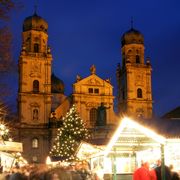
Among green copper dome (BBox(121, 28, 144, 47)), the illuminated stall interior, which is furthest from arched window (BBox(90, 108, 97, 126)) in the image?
the illuminated stall interior

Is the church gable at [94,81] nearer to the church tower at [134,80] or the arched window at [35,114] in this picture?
the church tower at [134,80]

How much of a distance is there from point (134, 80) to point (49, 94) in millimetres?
13445

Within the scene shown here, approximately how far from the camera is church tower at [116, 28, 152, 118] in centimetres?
7181

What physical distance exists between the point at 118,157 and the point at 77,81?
48.8m

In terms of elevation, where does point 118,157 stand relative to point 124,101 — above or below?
below

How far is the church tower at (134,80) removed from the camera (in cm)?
7181

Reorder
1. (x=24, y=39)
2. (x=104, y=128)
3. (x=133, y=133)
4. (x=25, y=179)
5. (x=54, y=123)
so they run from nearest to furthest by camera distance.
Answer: (x=25, y=179) → (x=133, y=133) → (x=104, y=128) → (x=54, y=123) → (x=24, y=39)

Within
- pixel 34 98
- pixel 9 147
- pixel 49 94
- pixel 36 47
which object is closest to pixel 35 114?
pixel 34 98

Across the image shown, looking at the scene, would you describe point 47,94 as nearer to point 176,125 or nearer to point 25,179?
point 176,125

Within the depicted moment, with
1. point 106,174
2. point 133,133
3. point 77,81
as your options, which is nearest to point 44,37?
point 77,81

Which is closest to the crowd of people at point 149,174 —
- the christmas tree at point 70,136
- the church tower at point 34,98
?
the christmas tree at point 70,136

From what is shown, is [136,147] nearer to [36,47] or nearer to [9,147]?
[9,147]

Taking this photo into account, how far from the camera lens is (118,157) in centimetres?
2033

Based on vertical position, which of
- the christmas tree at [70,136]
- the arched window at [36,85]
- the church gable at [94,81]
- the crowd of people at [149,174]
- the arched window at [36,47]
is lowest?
the crowd of people at [149,174]
